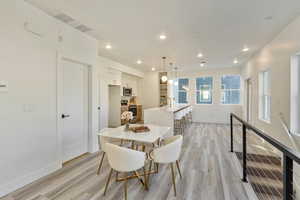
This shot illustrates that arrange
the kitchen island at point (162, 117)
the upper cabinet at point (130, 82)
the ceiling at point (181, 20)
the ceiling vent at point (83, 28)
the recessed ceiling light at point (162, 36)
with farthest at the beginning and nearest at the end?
the upper cabinet at point (130, 82) → the kitchen island at point (162, 117) → the recessed ceiling light at point (162, 36) → the ceiling vent at point (83, 28) → the ceiling at point (181, 20)

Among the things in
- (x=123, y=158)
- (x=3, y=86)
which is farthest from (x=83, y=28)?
(x=123, y=158)

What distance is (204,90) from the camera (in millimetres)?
7797

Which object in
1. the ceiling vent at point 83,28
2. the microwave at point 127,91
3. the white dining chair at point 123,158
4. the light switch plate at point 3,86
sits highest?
the ceiling vent at point 83,28

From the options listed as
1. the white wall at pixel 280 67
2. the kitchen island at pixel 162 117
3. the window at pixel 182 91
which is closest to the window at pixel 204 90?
the window at pixel 182 91

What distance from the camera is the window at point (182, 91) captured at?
8.18m

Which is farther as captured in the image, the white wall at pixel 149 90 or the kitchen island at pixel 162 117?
the white wall at pixel 149 90

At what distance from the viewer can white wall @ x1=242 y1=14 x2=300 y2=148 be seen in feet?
9.40

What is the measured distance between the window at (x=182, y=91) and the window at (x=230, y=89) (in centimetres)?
180

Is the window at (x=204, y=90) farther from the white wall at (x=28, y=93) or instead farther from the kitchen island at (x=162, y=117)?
the white wall at (x=28, y=93)

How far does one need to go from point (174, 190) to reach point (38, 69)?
115 inches

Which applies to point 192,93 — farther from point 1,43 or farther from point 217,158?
point 1,43

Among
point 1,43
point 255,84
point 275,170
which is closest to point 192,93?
point 255,84

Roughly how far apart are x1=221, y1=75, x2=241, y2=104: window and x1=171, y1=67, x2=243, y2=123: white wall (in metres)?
0.21

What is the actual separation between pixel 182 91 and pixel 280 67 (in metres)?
5.12
